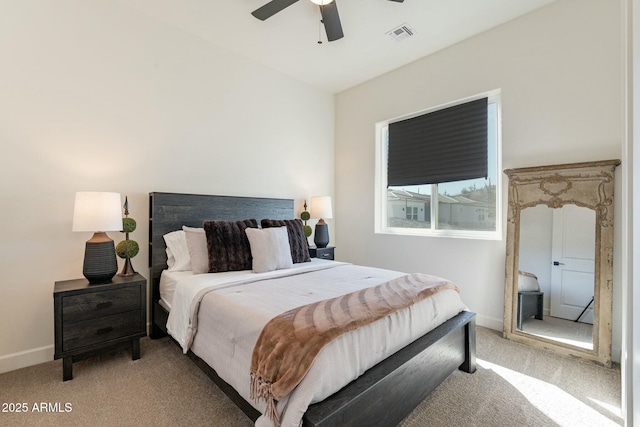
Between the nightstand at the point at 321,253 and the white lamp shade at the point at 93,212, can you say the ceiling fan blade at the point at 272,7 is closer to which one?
the white lamp shade at the point at 93,212

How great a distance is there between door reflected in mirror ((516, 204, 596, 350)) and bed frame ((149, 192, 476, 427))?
935mm

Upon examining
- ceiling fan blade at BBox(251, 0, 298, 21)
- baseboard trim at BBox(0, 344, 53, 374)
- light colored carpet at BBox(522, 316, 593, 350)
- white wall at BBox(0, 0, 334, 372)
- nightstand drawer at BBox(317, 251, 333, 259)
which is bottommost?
baseboard trim at BBox(0, 344, 53, 374)

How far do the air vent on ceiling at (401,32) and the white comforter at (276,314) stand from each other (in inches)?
98.8

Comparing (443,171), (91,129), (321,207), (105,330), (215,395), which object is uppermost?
(91,129)

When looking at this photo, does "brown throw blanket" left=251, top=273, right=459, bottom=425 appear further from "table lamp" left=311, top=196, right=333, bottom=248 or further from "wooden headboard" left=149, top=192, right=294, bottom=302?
"table lamp" left=311, top=196, right=333, bottom=248

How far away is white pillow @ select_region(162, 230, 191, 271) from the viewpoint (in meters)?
2.68

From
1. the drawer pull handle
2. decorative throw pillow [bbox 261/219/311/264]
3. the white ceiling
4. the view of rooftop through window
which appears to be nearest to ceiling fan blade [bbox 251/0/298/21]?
the white ceiling

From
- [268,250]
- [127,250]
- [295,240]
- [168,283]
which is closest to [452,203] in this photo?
[295,240]

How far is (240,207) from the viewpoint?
3363mm

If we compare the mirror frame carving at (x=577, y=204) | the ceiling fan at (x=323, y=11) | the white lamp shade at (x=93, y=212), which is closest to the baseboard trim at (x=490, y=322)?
the mirror frame carving at (x=577, y=204)

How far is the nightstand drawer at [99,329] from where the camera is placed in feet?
6.68

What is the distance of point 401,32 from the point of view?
10.0ft

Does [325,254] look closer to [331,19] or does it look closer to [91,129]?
[331,19]

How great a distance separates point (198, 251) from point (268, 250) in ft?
2.02
